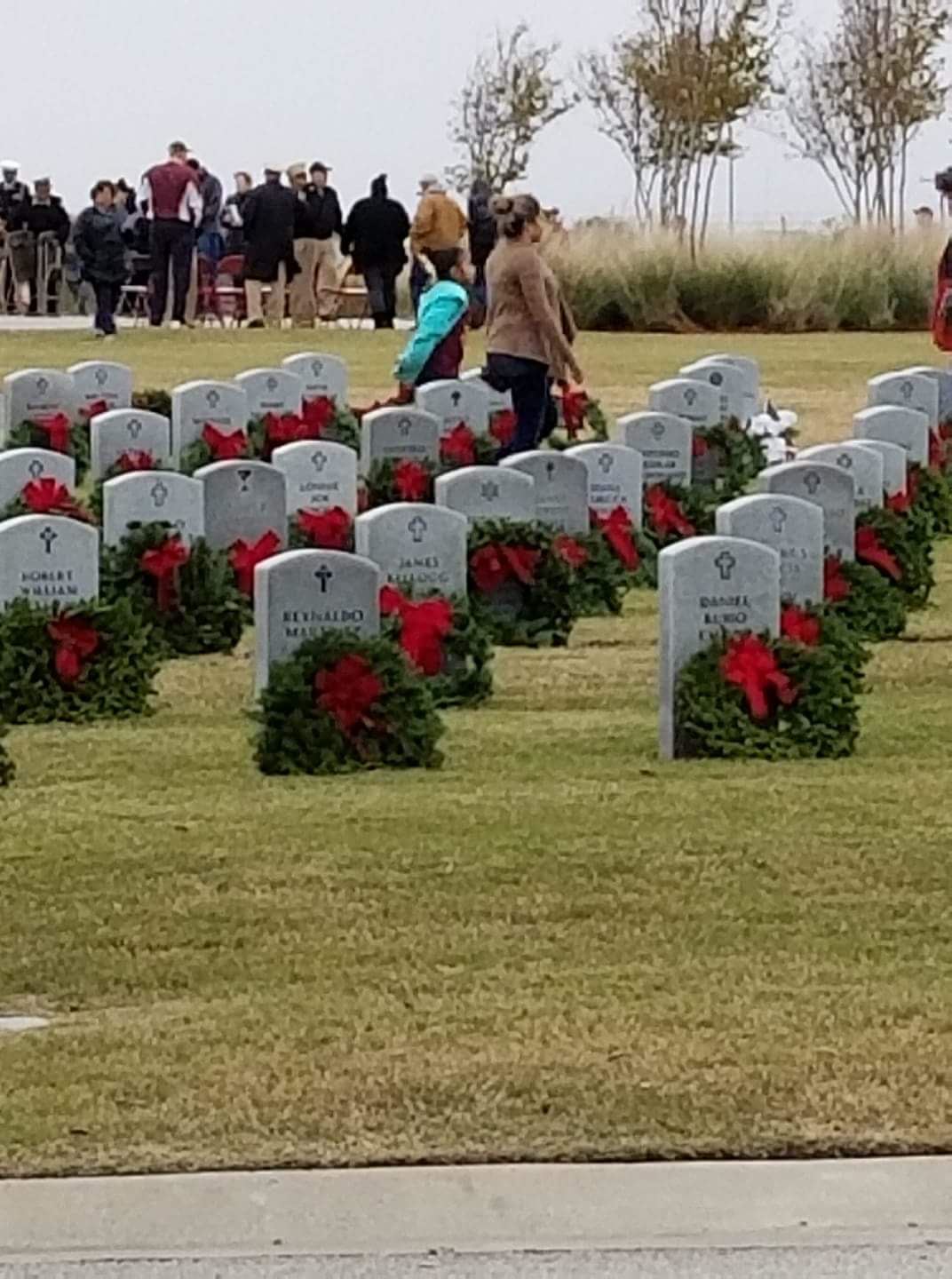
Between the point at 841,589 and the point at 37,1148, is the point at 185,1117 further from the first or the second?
the point at 841,589

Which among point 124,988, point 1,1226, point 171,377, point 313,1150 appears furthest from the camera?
point 171,377

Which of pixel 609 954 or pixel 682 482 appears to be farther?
pixel 682 482

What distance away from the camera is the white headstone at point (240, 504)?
41.7ft

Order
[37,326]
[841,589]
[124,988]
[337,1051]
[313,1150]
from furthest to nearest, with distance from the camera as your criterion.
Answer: [37,326] < [841,589] < [124,988] < [337,1051] < [313,1150]

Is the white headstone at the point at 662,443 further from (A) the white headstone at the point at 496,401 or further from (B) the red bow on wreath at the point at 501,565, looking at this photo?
(B) the red bow on wreath at the point at 501,565

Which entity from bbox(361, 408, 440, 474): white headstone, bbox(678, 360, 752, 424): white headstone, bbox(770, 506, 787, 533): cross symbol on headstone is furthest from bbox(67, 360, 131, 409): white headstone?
bbox(770, 506, 787, 533): cross symbol on headstone

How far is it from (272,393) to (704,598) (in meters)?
8.98

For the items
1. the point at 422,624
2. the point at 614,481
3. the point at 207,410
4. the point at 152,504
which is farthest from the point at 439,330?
the point at 422,624

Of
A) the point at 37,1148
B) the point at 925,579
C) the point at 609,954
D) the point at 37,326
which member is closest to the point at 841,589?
the point at 925,579

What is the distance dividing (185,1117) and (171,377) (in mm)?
18231

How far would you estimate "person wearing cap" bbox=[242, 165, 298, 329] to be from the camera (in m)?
29.9

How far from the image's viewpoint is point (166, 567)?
11.8 meters

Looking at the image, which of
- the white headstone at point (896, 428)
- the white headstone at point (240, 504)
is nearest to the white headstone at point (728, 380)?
the white headstone at point (896, 428)

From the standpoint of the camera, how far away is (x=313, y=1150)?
5.66m
